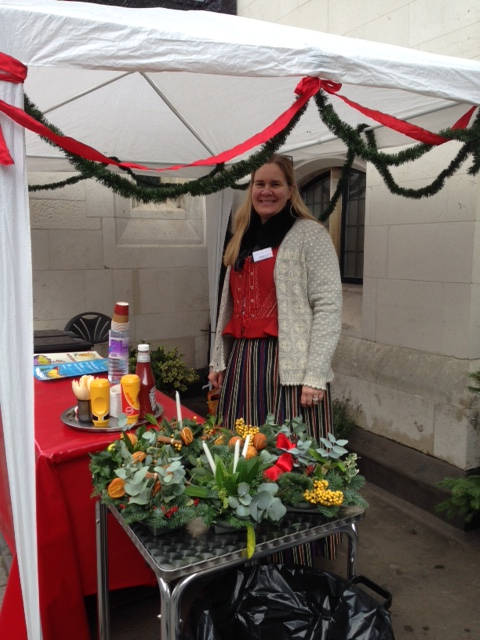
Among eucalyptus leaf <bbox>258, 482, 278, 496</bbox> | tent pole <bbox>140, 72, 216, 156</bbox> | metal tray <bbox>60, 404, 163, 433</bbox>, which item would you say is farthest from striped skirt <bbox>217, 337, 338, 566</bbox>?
tent pole <bbox>140, 72, 216, 156</bbox>

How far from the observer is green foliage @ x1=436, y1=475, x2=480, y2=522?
270cm

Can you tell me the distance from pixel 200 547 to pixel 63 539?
0.77 m

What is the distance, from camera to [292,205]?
2266mm

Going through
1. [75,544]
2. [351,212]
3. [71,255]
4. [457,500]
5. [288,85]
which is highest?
[288,85]

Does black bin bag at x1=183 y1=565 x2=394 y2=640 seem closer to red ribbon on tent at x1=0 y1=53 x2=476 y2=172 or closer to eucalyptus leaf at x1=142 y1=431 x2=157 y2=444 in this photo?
eucalyptus leaf at x1=142 y1=431 x2=157 y2=444

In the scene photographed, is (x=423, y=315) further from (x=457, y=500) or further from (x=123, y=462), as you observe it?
(x=123, y=462)

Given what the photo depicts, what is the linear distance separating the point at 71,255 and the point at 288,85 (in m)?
2.88

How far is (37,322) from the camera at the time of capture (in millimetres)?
4824

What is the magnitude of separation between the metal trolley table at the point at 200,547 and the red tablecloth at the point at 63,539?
412mm

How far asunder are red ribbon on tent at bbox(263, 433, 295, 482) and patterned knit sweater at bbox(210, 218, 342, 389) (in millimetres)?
588

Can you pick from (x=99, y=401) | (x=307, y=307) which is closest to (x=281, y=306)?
(x=307, y=307)

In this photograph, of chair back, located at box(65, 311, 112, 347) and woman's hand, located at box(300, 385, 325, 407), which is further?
chair back, located at box(65, 311, 112, 347)

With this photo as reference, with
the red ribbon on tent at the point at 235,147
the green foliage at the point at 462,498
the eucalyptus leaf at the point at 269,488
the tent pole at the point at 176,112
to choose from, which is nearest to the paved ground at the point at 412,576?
the green foliage at the point at 462,498

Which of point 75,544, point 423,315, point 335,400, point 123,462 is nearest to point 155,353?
point 335,400
